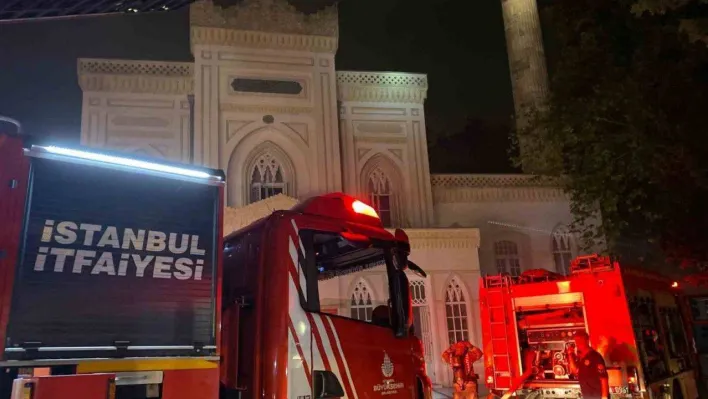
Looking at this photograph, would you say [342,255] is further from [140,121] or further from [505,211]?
[505,211]

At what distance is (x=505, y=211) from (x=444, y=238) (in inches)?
139

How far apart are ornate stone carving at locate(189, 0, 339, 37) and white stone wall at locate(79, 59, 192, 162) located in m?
1.83

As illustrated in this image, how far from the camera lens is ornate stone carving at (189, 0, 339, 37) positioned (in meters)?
18.8

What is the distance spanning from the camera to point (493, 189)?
815 inches

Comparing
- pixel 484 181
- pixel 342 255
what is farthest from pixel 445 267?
pixel 342 255

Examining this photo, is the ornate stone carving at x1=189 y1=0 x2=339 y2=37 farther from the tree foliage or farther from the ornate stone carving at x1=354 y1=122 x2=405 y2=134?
the tree foliage

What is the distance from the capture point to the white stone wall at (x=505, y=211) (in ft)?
66.8

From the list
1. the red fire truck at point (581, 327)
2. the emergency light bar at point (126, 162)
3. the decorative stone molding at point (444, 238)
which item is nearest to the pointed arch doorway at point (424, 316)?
the decorative stone molding at point (444, 238)

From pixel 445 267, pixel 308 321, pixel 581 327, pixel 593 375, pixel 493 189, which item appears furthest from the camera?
pixel 493 189

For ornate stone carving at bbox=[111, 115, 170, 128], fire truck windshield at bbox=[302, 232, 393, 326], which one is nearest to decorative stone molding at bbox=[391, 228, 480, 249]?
ornate stone carving at bbox=[111, 115, 170, 128]

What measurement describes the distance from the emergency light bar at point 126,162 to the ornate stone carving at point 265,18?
15934 millimetres

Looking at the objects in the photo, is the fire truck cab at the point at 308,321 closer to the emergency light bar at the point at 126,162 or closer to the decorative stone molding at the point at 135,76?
the emergency light bar at the point at 126,162

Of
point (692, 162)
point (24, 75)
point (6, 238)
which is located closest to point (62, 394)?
Result: point (6, 238)

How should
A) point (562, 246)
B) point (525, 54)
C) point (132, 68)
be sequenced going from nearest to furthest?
point (132, 68) < point (562, 246) < point (525, 54)
